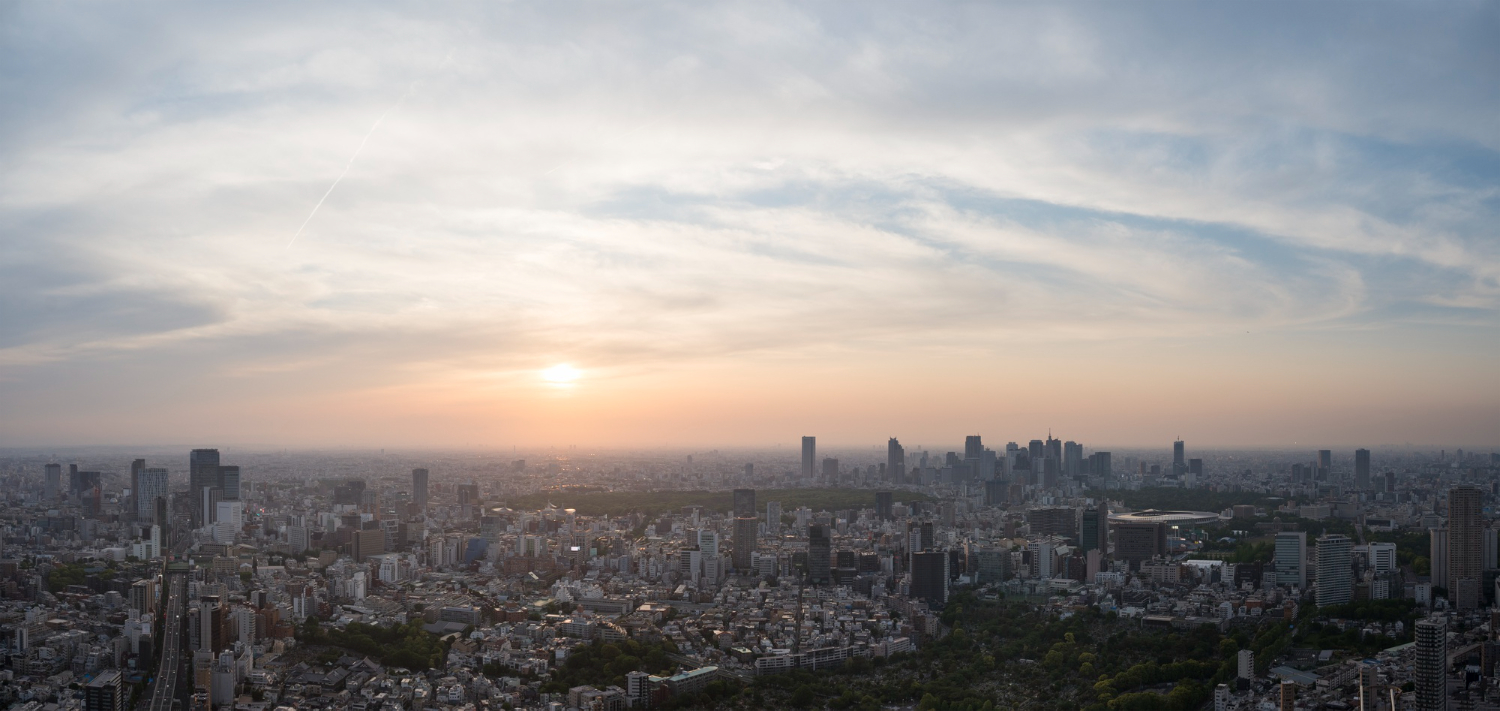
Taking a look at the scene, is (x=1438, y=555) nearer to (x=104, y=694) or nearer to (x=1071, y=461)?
(x=104, y=694)

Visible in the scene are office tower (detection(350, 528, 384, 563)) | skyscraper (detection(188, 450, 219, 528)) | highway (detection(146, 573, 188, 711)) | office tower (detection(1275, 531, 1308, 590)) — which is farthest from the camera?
office tower (detection(350, 528, 384, 563))

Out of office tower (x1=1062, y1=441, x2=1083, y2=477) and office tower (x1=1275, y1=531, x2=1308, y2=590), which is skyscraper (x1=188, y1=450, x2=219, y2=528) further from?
office tower (x1=1062, y1=441, x2=1083, y2=477)

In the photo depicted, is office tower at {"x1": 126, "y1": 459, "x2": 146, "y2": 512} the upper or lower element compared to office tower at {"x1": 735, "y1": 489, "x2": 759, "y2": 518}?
upper

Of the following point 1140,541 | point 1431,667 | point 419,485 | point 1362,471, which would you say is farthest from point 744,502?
point 1431,667

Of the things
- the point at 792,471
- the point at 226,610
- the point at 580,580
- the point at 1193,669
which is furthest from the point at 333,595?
the point at 792,471

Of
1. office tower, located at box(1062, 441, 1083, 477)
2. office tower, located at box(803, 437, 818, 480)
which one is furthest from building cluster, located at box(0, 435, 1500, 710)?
office tower, located at box(803, 437, 818, 480)
